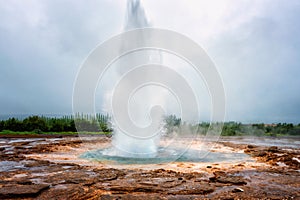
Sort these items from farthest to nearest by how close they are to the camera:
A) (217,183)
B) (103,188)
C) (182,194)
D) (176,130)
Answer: (176,130)
(217,183)
(103,188)
(182,194)

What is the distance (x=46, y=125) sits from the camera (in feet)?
124

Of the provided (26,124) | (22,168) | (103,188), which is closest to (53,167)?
(22,168)

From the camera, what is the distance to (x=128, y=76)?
52.6 ft

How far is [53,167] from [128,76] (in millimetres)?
7835

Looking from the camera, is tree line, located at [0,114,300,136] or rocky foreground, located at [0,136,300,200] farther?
tree line, located at [0,114,300,136]

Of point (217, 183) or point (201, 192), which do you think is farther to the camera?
point (217, 183)

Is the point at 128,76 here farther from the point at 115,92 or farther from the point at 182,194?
the point at 182,194

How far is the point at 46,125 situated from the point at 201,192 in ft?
117

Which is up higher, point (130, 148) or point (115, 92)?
point (115, 92)

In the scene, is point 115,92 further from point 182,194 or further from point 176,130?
point 176,130

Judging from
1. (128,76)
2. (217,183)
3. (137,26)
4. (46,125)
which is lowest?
(217,183)

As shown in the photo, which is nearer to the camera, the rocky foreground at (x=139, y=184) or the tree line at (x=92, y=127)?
the rocky foreground at (x=139, y=184)

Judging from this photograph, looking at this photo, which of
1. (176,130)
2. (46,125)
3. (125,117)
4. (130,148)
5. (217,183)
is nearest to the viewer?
(217,183)

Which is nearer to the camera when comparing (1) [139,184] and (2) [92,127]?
(1) [139,184]
